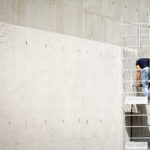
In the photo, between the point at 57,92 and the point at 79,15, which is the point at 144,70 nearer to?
the point at 79,15

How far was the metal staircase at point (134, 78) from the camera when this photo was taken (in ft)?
30.0

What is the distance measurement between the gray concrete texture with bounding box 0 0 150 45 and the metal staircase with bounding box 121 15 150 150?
0.89 feet

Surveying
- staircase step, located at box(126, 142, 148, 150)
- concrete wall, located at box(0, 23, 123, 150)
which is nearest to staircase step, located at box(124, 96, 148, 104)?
concrete wall, located at box(0, 23, 123, 150)

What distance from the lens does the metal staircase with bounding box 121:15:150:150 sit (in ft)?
30.0

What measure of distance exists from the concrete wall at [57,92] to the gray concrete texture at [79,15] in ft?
0.58

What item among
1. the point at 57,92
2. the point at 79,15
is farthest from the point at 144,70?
the point at 57,92

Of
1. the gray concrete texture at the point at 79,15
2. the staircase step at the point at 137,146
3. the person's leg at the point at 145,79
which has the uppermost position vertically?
the gray concrete texture at the point at 79,15

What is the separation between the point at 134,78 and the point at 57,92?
8.24 ft

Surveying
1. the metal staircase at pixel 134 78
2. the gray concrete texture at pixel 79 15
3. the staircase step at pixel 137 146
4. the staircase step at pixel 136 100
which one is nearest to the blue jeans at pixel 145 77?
the metal staircase at pixel 134 78

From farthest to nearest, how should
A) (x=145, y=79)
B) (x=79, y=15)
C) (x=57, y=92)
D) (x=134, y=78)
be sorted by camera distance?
(x=134, y=78), (x=145, y=79), (x=79, y=15), (x=57, y=92)

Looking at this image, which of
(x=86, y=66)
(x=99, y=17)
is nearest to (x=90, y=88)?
(x=86, y=66)

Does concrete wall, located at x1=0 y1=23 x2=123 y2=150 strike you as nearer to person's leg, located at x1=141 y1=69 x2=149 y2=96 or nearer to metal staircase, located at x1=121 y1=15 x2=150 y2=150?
metal staircase, located at x1=121 y1=15 x2=150 y2=150

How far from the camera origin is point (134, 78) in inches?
373

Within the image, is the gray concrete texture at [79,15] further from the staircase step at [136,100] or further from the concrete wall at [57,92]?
the staircase step at [136,100]
